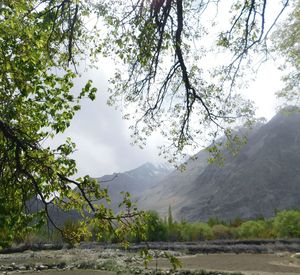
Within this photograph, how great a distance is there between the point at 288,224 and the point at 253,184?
4657 inches

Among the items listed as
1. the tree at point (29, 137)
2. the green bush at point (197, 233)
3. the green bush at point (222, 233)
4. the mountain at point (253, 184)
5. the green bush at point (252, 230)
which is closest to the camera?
the tree at point (29, 137)

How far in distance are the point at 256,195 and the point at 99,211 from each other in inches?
5873

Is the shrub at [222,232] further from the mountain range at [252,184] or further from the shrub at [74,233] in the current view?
the mountain range at [252,184]

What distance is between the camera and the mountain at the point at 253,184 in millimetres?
139625

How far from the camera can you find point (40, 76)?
5.92 m

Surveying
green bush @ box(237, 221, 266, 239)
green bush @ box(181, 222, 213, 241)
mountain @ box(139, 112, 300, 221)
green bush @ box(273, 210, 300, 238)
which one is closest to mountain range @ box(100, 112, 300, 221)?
mountain @ box(139, 112, 300, 221)

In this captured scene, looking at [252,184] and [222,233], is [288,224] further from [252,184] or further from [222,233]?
[252,184]

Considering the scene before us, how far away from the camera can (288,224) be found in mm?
41625

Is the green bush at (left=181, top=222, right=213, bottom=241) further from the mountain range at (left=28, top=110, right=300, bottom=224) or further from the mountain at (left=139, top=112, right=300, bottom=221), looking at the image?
the mountain at (left=139, top=112, right=300, bottom=221)

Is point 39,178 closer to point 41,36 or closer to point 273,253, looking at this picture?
point 41,36

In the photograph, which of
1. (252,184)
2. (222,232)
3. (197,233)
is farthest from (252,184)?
(197,233)

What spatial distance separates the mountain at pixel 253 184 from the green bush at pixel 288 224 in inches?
3473

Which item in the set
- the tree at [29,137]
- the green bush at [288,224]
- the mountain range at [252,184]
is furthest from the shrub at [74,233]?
the mountain range at [252,184]

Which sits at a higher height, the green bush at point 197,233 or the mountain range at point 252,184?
the mountain range at point 252,184
